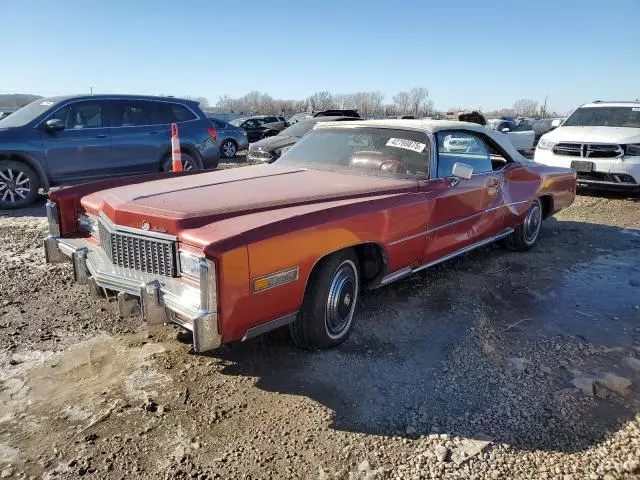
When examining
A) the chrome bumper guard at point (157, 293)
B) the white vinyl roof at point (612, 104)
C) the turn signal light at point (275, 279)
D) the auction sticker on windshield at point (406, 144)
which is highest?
the white vinyl roof at point (612, 104)

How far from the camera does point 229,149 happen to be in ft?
54.1

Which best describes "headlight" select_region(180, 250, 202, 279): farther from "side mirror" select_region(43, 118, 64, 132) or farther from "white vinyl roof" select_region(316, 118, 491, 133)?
"side mirror" select_region(43, 118, 64, 132)

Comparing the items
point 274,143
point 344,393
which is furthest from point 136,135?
point 344,393

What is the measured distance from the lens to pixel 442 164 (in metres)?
4.19

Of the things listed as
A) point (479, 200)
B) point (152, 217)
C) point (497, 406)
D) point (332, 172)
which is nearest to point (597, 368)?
point (497, 406)

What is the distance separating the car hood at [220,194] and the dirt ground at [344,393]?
2.99 ft

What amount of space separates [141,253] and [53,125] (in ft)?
18.1

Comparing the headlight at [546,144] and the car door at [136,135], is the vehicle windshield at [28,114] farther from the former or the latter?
the headlight at [546,144]

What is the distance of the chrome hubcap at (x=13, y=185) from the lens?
7.26 meters

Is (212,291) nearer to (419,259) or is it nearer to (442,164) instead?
(419,259)

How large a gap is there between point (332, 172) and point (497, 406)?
7.53 ft

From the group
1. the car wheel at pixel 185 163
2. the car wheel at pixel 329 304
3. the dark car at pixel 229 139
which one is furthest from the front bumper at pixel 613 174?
the dark car at pixel 229 139

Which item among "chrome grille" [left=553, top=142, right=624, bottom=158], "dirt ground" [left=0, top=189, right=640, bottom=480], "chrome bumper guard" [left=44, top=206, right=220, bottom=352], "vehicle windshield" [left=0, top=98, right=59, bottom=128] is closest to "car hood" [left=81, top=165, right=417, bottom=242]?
"chrome bumper guard" [left=44, top=206, right=220, bottom=352]

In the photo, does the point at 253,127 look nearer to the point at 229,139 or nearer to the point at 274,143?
the point at 229,139
